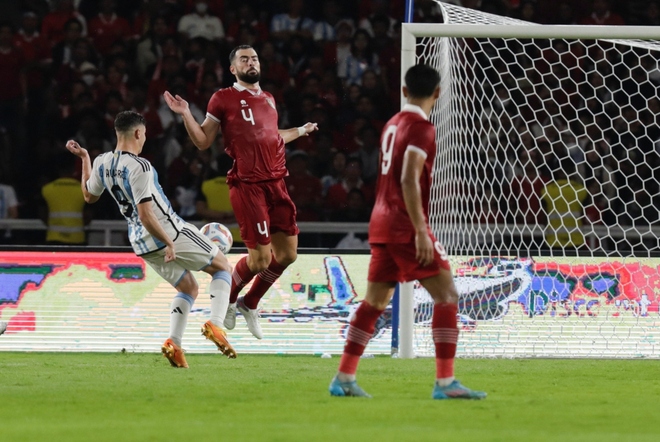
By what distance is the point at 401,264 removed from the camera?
228 inches

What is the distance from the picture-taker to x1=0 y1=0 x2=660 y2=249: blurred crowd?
13.1 metres

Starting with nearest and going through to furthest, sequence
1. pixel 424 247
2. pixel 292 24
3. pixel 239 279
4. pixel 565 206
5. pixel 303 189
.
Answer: pixel 424 247, pixel 239 279, pixel 565 206, pixel 303 189, pixel 292 24

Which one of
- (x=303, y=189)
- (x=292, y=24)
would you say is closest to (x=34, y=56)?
(x=292, y=24)

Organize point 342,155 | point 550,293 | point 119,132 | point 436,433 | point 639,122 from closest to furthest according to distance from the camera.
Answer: point 436,433 < point 119,132 < point 550,293 < point 639,122 < point 342,155

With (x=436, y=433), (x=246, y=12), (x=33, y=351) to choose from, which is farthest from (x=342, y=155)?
(x=436, y=433)

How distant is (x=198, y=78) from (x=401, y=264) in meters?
8.85

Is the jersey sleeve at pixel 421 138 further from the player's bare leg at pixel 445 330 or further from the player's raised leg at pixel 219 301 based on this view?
the player's raised leg at pixel 219 301

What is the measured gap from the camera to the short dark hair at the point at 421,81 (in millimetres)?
5832

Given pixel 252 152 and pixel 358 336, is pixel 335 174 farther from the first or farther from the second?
pixel 358 336

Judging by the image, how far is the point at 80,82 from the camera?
1388cm

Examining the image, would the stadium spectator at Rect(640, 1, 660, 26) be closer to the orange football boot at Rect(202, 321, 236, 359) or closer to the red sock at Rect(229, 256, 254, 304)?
the red sock at Rect(229, 256, 254, 304)

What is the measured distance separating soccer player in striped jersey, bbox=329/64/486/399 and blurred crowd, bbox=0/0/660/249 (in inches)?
253

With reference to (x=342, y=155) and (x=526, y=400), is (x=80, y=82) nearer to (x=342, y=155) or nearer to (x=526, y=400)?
(x=342, y=155)

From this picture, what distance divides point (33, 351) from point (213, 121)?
267 centimetres
